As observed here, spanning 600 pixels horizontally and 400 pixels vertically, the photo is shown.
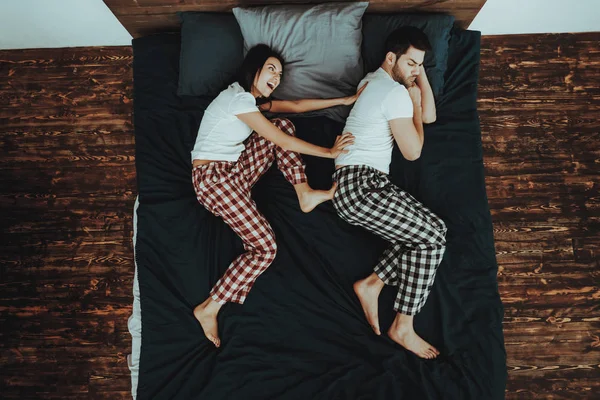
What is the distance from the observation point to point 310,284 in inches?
67.2

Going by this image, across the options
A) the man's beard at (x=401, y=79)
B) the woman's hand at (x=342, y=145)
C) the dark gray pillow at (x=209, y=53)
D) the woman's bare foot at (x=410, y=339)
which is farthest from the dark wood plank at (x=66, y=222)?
the man's beard at (x=401, y=79)

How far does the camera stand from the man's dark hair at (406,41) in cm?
166

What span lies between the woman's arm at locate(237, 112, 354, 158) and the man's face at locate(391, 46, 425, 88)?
0.32 m

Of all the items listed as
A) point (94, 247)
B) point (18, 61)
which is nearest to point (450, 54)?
point (94, 247)

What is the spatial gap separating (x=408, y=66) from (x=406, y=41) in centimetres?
10

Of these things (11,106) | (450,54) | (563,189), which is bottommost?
(563,189)

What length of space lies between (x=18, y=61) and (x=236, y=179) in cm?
164

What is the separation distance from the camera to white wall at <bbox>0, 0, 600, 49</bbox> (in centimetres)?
214

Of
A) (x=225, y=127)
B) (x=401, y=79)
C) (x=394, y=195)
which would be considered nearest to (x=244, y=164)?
(x=225, y=127)

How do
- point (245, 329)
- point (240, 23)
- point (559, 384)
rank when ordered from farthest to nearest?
1. point (559, 384)
2. point (240, 23)
3. point (245, 329)

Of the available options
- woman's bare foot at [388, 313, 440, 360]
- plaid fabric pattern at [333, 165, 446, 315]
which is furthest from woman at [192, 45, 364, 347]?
woman's bare foot at [388, 313, 440, 360]

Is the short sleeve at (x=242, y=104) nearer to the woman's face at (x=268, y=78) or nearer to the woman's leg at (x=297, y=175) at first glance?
the woman's face at (x=268, y=78)

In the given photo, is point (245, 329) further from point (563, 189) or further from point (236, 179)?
point (563, 189)

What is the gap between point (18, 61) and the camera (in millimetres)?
2369
